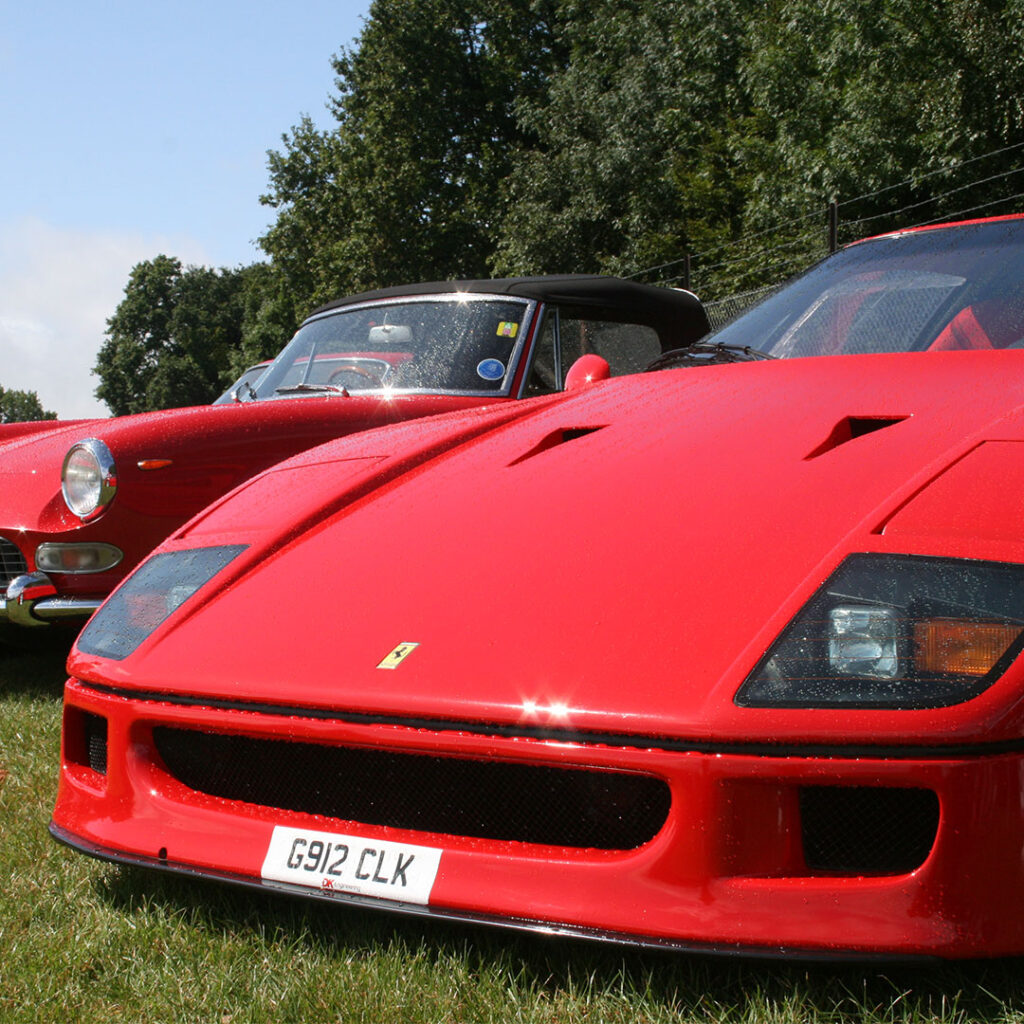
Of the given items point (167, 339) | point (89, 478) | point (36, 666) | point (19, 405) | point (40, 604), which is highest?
Result: point (89, 478)

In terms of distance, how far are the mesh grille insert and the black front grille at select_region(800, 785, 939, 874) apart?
118 inches

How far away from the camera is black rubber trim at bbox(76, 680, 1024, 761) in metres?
1.28

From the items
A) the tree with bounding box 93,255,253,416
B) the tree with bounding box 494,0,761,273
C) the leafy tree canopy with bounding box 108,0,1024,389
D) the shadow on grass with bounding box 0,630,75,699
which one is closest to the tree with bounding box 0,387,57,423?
the tree with bounding box 93,255,253,416

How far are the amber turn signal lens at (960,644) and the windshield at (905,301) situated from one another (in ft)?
3.65

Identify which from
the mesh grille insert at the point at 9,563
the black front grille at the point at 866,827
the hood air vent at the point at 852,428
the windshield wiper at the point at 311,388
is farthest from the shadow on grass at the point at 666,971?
the windshield wiper at the point at 311,388

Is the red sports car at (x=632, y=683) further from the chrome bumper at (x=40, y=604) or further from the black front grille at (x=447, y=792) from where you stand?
the chrome bumper at (x=40, y=604)

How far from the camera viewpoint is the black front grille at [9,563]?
3.65 metres

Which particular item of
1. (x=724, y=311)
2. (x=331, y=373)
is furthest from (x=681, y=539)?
(x=724, y=311)

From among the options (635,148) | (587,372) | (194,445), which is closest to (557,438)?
(587,372)

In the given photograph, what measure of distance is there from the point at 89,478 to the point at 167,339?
66739mm

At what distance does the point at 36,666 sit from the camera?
4.29 meters

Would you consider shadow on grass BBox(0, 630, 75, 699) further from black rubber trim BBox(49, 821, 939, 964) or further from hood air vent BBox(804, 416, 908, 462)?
hood air vent BBox(804, 416, 908, 462)

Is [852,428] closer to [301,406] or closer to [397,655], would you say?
[397,655]

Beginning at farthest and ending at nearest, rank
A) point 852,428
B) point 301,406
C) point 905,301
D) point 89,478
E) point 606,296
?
point 606,296 → point 301,406 → point 89,478 → point 905,301 → point 852,428
